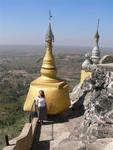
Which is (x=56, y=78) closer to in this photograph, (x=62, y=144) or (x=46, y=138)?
(x=46, y=138)

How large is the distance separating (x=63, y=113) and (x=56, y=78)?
1016 millimetres

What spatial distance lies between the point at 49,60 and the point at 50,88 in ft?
3.09

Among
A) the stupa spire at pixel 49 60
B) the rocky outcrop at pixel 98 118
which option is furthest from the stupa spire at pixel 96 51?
the rocky outcrop at pixel 98 118

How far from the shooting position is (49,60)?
11.8 metres

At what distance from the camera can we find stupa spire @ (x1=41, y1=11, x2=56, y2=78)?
38.1 ft

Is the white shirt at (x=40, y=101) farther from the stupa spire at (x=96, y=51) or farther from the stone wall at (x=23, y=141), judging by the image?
the stupa spire at (x=96, y=51)

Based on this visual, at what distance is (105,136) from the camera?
7.75 meters

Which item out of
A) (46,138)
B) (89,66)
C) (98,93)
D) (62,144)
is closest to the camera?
(62,144)

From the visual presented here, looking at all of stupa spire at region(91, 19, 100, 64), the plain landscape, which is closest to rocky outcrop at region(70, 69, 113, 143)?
the plain landscape

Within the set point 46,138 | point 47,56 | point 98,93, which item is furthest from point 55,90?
point 98,93

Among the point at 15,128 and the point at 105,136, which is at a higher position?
the point at 105,136

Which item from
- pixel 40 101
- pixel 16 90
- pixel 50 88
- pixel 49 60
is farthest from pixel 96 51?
pixel 16 90

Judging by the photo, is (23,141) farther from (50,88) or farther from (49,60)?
(49,60)

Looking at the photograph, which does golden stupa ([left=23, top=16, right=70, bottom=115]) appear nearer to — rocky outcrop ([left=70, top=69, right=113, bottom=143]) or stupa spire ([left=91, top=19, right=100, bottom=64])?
rocky outcrop ([left=70, top=69, right=113, bottom=143])
